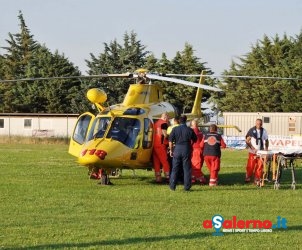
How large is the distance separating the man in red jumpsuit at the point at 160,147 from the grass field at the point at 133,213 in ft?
2.19

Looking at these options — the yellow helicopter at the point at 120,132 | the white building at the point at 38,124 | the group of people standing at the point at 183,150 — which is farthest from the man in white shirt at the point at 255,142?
the white building at the point at 38,124

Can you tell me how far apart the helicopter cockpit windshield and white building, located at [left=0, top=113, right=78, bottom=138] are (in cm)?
3633

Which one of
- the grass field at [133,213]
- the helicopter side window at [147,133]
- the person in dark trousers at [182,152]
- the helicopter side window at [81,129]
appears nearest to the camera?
the grass field at [133,213]

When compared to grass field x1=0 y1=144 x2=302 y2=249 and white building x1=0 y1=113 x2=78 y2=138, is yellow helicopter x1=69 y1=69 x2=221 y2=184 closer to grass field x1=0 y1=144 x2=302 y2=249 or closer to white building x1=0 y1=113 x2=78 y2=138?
grass field x1=0 y1=144 x2=302 y2=249

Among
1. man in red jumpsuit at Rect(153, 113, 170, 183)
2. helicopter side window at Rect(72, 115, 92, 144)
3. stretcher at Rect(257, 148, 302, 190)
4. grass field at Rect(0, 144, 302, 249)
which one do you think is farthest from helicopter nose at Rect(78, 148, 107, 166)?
stretcher at Rect(257, 148, 302, 190)

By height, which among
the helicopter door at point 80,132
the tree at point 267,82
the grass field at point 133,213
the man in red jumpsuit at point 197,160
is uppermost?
the tree at point 267,82

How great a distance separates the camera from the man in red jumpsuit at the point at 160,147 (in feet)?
55.6

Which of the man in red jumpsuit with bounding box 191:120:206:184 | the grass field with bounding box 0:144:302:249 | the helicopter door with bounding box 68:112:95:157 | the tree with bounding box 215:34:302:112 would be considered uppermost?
the tree with bounding box 215:34:302:112

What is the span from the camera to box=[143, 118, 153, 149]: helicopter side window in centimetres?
1686

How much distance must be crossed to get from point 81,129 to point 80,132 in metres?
0.09

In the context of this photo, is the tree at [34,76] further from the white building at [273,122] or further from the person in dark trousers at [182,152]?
the person in dark trousers at [182,152]

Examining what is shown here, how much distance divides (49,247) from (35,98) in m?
54.6

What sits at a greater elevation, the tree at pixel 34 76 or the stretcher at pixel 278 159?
the tree at pixel 34 76

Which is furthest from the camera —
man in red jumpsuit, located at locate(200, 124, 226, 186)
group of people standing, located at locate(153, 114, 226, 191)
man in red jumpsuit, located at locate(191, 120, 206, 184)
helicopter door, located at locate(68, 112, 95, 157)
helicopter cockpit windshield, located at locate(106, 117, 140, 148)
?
helicopter door, located at locate(68, 112, 95, 157)
